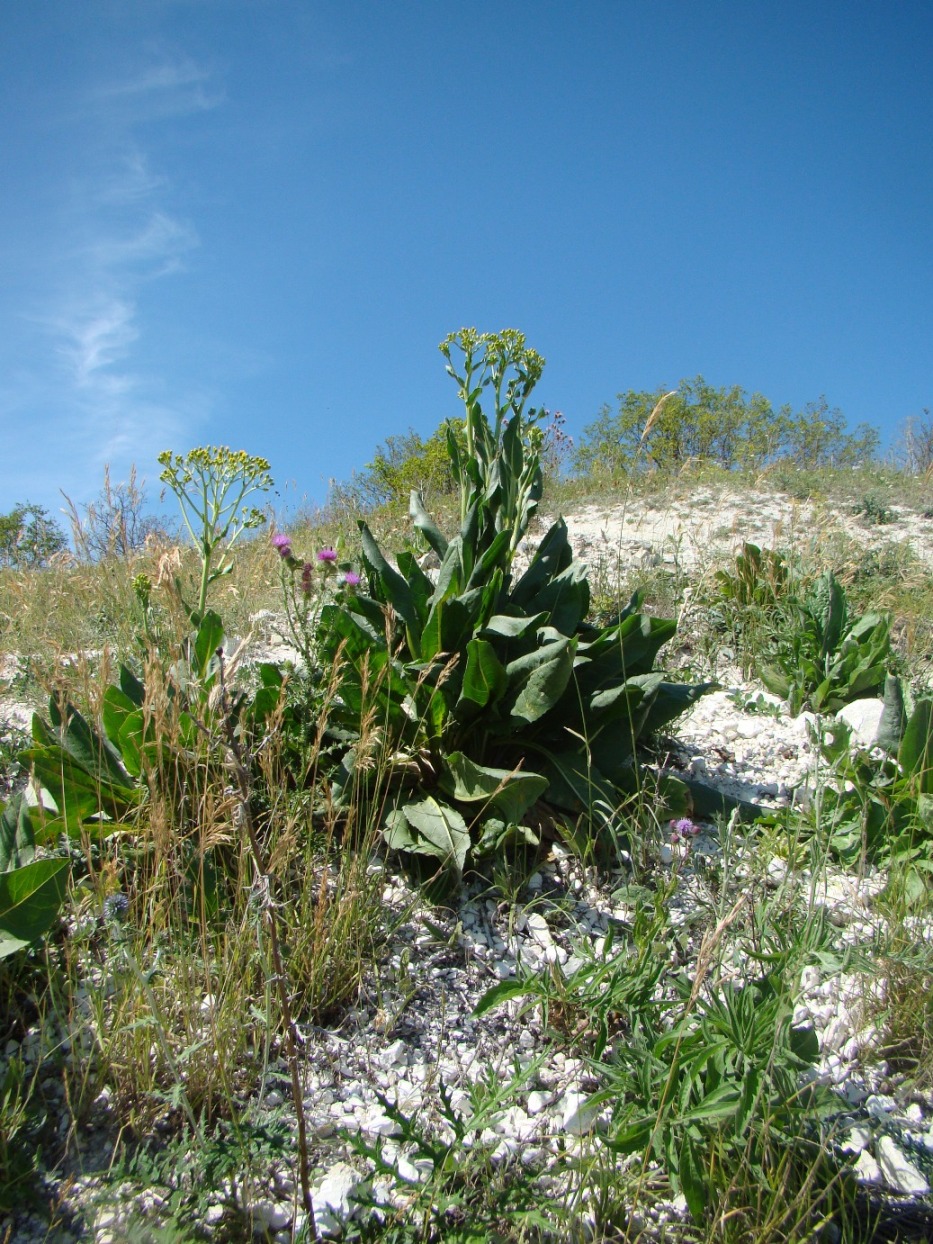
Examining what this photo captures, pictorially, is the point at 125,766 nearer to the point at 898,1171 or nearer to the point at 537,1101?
the point at 537,1101

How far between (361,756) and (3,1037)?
1.12m

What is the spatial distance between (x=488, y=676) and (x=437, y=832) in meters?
0.53

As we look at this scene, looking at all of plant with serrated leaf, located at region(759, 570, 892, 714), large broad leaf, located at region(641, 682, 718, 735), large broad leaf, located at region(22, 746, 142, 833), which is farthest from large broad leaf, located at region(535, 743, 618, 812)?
plant with serrated leaf, located at region(759, 570, 892, 714)

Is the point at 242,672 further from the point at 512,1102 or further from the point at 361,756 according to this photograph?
the point at 512,1102

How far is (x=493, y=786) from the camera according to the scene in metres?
2.50

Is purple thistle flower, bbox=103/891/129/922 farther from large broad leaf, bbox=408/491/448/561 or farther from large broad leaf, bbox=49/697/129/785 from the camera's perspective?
large broad leaf, bbox=408/491/448/561

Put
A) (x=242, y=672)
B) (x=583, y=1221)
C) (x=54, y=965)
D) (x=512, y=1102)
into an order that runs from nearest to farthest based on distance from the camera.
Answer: (x=583, y=1221)
(x=512, y=1102)
(x=54, y=965)
(x=242, y=672)

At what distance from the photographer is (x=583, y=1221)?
1.55 metres

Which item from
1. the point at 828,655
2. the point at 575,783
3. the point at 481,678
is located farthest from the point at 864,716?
the point at 481,678

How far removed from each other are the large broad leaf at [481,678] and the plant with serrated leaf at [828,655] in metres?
1.93

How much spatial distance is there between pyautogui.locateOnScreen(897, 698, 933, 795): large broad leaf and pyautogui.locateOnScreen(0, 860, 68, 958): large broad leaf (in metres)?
2.56

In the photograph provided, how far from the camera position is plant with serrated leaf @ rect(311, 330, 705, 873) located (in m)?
2.54

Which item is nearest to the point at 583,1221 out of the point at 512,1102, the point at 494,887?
the point at 512,1102

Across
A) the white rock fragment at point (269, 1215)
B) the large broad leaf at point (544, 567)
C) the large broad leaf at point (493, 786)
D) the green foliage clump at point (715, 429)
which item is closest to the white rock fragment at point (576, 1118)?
the white rock fragment at point (269, 1215)
